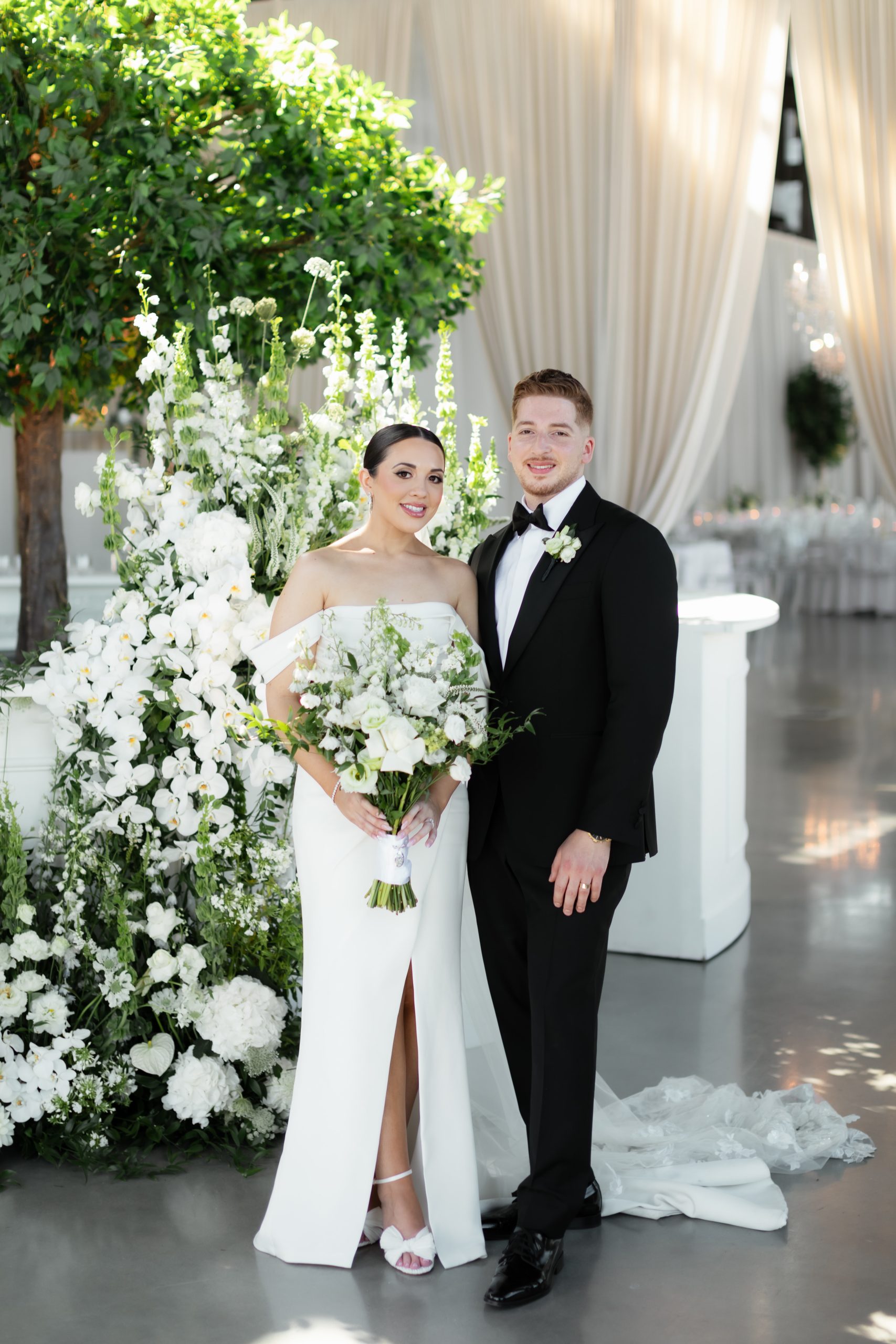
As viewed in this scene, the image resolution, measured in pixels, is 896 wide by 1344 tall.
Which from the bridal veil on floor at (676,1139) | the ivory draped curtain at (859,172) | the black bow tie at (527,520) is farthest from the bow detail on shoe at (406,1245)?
the ivory draped curtain at (859,172)

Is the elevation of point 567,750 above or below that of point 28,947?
above

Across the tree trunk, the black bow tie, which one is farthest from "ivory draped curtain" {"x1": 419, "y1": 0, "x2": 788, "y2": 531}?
the black bow tie

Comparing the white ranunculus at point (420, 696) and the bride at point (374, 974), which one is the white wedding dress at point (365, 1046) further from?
the white ranunculus at point (420, 696)

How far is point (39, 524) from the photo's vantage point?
4.37 m

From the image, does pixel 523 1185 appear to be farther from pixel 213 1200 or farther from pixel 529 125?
pixel 529 125

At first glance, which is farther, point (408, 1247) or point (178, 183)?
point (178, 183)

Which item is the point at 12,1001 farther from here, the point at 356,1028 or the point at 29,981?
the point at 356,1028

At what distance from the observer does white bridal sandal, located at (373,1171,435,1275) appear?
2602mm

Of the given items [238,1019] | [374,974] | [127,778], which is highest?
[127,778]

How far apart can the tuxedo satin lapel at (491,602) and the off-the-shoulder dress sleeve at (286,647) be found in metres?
0.35

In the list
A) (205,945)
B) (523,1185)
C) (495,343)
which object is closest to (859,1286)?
(523,1185)

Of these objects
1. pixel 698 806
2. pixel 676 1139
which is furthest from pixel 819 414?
pixel 676 1139

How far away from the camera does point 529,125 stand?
735 centimetres

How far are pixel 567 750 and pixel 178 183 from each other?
6.25 feet
